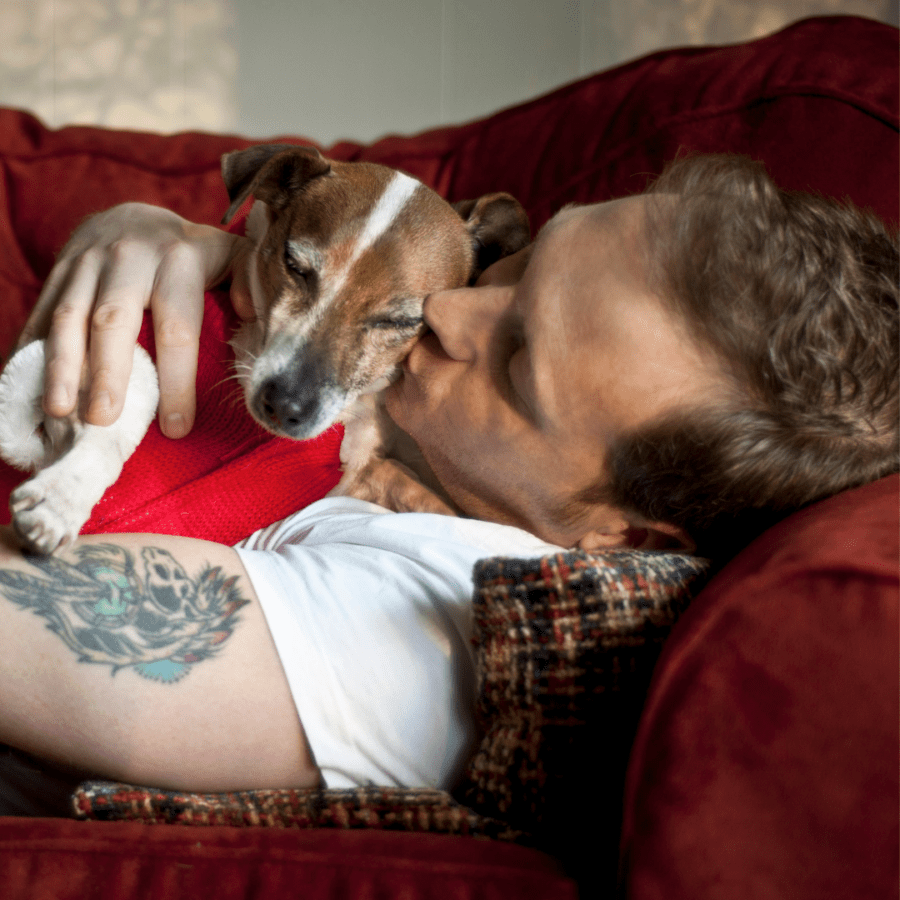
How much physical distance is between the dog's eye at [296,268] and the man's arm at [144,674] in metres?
0.70

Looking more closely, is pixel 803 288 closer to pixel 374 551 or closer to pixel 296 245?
pixel 374 551

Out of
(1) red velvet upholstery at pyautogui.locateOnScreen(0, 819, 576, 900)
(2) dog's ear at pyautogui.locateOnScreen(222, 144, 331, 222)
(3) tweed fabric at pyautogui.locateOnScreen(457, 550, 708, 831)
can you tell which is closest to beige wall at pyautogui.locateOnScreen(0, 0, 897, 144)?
(2) dog's ear at pyautogui.locateOnScreen(222, 144, 331, 222)

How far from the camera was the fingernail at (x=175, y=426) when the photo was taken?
113cm

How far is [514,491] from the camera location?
105 cm

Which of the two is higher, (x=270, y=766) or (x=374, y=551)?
(x=374, y=551)

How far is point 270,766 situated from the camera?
79 centimetres

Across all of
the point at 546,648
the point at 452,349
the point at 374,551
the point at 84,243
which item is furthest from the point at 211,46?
the point at 546,648

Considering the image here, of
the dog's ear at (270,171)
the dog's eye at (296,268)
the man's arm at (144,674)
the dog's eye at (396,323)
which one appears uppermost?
the dog's ear at (270,171)

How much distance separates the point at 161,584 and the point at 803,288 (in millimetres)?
788

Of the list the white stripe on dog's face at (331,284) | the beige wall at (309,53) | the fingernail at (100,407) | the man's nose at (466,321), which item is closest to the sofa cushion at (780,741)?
the man's nose at (466,321)

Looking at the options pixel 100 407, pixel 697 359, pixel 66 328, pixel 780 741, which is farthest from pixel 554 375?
pixel 66 328

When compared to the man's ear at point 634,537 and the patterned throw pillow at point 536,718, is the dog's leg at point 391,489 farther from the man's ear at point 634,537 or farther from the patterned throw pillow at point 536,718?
the patterned throw pillow at point 536,718

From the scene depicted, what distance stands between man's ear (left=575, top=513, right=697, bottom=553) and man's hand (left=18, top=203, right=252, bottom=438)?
0.65m

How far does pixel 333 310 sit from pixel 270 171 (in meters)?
0.30
